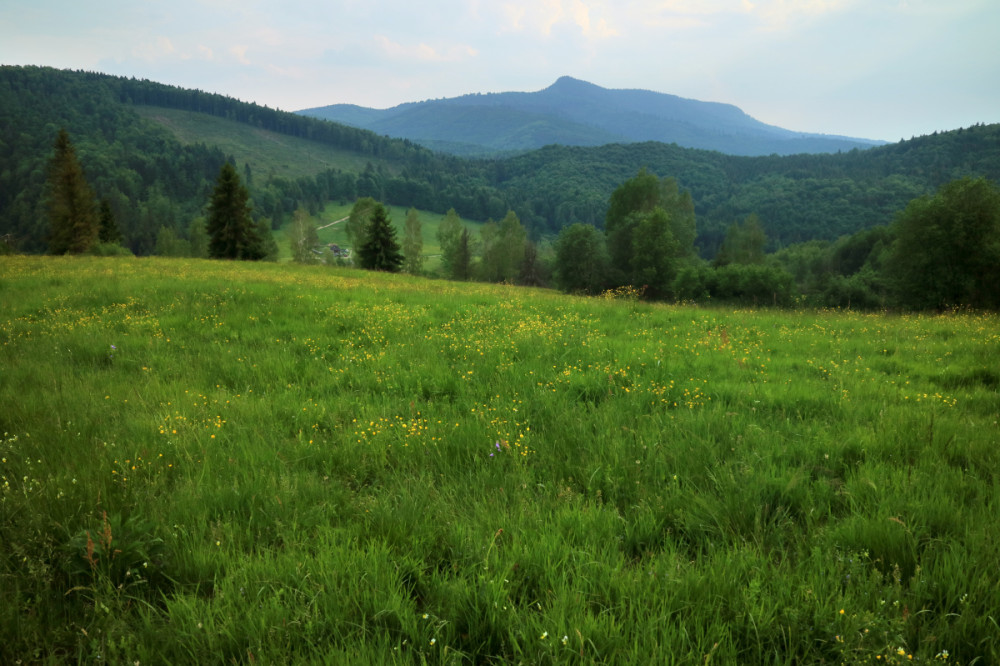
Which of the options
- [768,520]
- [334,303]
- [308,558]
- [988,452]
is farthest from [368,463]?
[334,303]

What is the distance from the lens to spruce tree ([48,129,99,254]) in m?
44.2

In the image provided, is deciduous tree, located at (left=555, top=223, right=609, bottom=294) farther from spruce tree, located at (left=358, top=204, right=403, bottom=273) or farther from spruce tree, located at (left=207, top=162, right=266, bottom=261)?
spruce tree, located at (left=207, top=162, right=266, bottom=261)

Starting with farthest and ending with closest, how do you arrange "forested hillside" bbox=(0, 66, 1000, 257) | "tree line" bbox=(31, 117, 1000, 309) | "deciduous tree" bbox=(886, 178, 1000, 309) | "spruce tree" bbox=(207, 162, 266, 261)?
"forested hillside" bbox=(0, 66, 1000, 257), "spruce tree" bbox=(207, 162, 266, 261), "tree line" bbox=(31, 117, 1000, 309), "deciduous tree" bbox=(886, 178, 1000, 309)

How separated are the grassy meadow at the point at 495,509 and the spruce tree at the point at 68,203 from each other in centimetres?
5297

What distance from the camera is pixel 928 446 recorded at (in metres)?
3.89

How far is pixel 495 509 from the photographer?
319 centimetres

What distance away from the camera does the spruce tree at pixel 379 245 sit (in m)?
50.8

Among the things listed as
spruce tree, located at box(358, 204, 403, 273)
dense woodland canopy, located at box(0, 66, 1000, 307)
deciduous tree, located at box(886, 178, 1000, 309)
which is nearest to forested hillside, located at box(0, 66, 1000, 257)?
dense woodland canopy, located at box(0, 66, 1000, 307)

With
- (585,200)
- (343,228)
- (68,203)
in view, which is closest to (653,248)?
(68,203)

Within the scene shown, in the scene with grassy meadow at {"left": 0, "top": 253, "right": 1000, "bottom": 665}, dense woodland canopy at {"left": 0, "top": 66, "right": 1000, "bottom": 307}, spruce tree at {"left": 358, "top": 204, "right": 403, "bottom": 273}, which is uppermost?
dense woodland canopy at {"left": 0, "top": 66, "right": 1000, "bottom": 307}

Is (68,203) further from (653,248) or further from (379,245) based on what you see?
(653,248)

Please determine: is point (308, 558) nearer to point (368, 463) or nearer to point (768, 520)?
point (368, 463)

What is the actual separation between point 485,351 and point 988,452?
5819 millimetres

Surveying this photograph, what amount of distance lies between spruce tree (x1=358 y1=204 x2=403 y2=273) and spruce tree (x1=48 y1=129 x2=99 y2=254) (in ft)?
88.9
